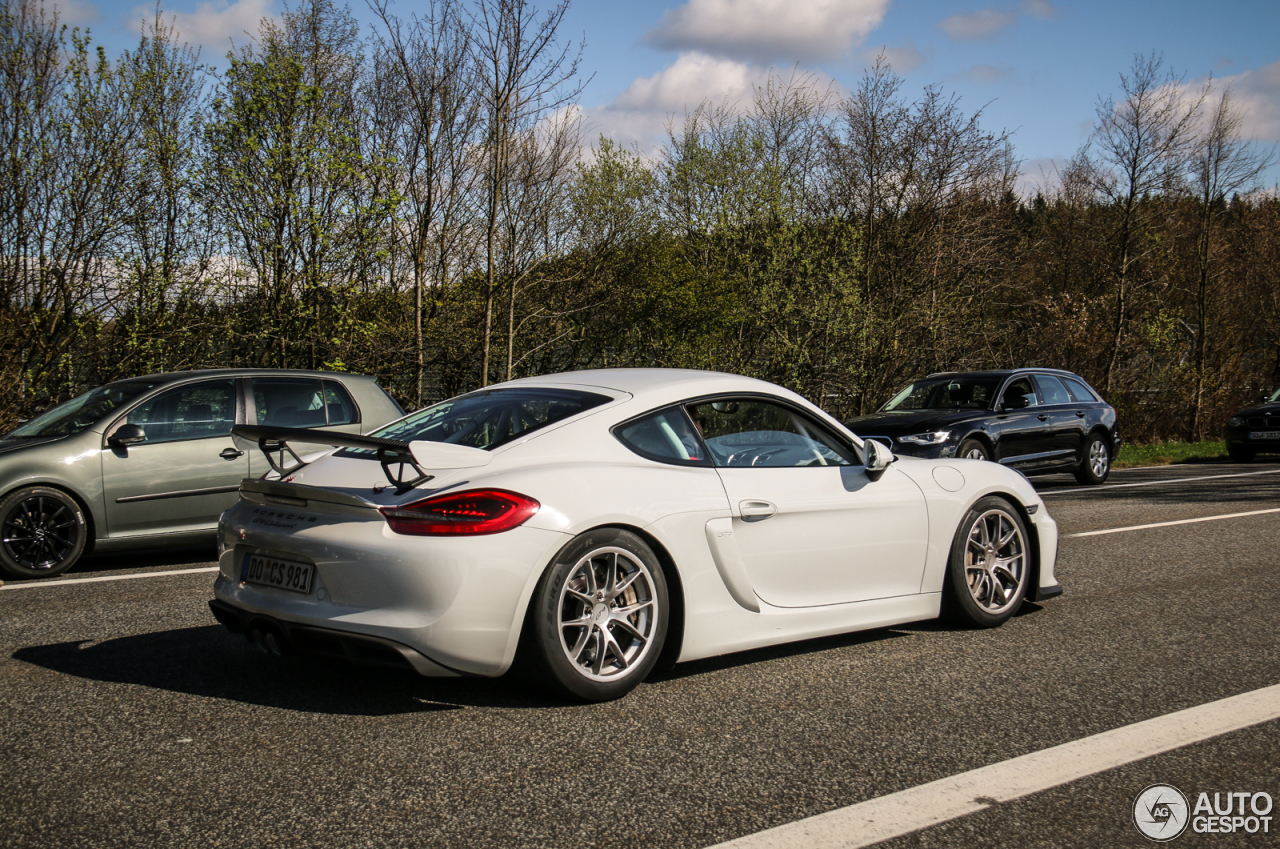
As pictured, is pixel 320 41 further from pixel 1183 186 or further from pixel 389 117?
pixel 1183 186

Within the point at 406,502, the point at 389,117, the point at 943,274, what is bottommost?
the point at 406,502

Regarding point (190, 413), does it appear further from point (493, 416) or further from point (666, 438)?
point (666, 438)

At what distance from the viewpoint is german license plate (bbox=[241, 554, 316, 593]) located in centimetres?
409

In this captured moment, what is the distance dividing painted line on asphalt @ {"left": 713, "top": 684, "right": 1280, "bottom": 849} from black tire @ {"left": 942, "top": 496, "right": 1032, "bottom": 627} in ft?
4.83

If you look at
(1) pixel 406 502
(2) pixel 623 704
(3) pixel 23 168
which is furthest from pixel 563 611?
(3) pixel 23 168

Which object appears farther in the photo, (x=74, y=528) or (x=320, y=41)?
(x=320, y=41)

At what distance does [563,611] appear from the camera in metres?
4.15

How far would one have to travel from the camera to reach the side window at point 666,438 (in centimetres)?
457

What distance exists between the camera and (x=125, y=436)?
7.96 m

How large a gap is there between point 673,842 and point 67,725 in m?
2.44

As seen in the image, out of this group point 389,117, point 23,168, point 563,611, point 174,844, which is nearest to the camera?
point 174,844

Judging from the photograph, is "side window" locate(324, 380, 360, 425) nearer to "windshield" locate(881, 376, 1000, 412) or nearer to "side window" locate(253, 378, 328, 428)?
"side window" locate(253, 378, 328, 428)

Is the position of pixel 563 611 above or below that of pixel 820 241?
below

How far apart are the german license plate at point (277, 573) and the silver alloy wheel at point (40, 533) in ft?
13.8
